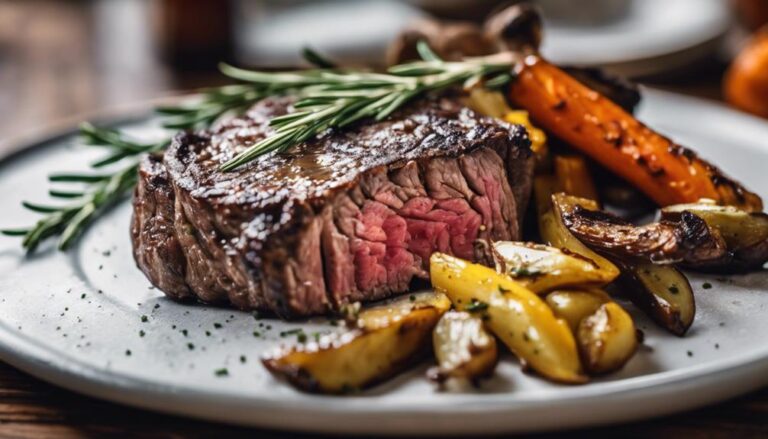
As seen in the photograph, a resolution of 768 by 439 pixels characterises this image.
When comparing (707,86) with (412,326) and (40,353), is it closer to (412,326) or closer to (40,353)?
(412,326)

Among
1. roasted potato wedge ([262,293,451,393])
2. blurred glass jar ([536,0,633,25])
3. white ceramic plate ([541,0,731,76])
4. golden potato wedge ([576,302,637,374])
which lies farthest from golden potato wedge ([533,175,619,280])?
blurred glass jar ([536,0,633,25])

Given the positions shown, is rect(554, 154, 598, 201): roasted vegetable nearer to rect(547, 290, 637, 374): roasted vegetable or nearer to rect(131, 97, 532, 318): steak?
rect(131, 97, 532, 318): steak

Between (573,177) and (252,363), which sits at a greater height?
(573,177)

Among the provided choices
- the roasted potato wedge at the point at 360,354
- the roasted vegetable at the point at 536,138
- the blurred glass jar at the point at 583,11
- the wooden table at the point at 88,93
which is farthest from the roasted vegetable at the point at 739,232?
the blurred glass jar at the point at 583,11

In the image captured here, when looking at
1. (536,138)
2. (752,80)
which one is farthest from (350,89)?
(752,80)

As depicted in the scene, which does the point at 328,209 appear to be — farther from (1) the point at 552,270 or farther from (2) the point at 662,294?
(2) the point at 662,294
